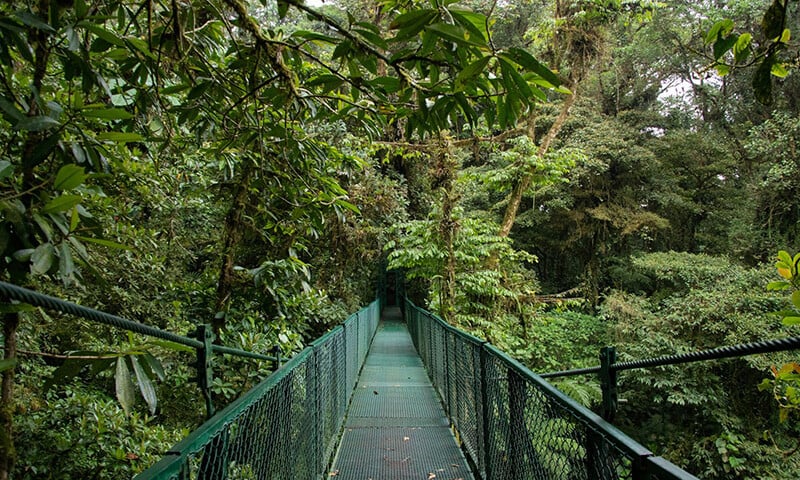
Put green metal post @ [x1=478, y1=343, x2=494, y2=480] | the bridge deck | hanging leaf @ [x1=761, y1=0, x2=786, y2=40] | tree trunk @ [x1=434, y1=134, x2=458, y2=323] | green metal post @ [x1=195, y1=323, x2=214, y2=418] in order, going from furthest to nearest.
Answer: tree trunk @ [x1=434, y1=134, x2=458, y2=323] → the bridge deck → green metal post @ [x1=478, y1=343, x2=494, y2=480] → green metal post @ [x1=195, y1=323, x2=214, y2=418] → hanging leaf @ [x1=761, y1=0, x2=786, y2=40]

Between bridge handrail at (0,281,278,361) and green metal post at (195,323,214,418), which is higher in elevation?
bridge handrail at (0,281,278,361)

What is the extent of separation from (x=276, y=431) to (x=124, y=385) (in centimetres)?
114

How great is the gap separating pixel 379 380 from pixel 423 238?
2616mm

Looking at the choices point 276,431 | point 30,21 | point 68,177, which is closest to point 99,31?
point 30,21

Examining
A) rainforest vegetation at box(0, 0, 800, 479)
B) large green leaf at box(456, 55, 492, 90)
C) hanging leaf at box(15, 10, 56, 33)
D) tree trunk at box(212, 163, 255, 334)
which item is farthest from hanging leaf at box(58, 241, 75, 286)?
tree trunk at box(212, 163, 255, 334)

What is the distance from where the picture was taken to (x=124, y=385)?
836 millimetres

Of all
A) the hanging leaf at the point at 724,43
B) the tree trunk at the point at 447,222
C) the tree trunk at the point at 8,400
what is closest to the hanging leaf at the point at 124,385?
the tree trunk at the point at 8,400

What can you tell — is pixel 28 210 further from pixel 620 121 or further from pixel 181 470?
pixel 620 121

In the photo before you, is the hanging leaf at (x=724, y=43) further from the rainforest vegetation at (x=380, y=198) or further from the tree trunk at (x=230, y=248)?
the tree trunk at (x=230, y=248)

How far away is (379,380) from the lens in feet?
19.7

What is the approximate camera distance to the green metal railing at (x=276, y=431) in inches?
41.2

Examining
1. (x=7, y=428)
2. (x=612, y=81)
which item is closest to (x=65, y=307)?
(x=7, y=428)

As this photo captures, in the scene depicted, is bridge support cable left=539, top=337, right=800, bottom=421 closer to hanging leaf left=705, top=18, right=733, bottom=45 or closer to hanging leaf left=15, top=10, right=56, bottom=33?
hanging leaf left=705, top=18, right=733, bottom=45

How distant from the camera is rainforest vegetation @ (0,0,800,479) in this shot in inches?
44.0
